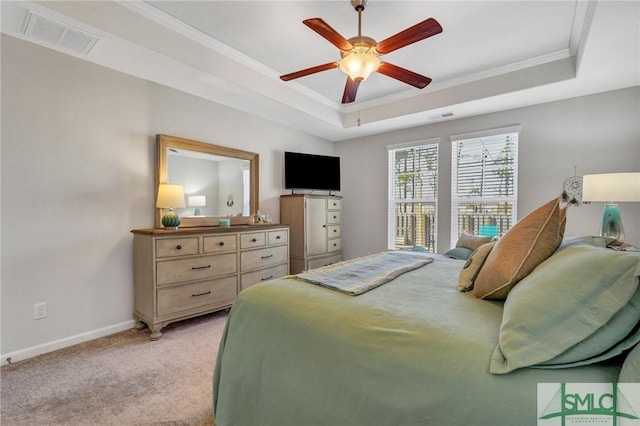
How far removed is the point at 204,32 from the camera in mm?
2590

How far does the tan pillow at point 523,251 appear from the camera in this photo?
122 centimetres

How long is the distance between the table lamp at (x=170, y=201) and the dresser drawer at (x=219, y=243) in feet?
1.18

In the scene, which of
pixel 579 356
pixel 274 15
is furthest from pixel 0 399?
pixel 274 15

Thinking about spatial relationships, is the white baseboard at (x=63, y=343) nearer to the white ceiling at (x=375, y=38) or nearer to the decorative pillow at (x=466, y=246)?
the white ceiling at (x=375, y=38)

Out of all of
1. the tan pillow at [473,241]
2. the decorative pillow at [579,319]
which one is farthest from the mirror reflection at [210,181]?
the decorative pillow at [579,319]

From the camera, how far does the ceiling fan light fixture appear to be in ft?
6.64

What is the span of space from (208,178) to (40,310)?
1.88 metres

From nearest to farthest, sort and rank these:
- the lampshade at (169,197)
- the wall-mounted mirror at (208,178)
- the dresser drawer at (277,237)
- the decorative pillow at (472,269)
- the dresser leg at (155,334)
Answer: the decorative pillow at (472,269), the dresser leg at (155,334), the lampshade at (169,197), the wall-mounted mirror at (208,178), the dresser drawer at (277,237)

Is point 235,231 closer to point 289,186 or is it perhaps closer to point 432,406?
point 289,186

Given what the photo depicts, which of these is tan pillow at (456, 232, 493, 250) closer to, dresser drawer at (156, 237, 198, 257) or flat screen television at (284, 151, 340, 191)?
flat screen television at (284, 151, 340, 191)

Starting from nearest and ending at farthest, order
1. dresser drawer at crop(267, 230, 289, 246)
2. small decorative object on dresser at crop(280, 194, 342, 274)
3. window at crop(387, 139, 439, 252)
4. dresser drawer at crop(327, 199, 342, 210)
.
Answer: dresser drawer at crop(267, 230, 289, 246) → small decorative object on dresser at crop(280, 194, 342, 274) → window at crop(387, 139, 439, 252) → dresser drawer at crop(327, 199, 342, 210)

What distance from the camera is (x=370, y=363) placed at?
973mm

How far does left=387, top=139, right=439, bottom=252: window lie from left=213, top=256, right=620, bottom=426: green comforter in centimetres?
298

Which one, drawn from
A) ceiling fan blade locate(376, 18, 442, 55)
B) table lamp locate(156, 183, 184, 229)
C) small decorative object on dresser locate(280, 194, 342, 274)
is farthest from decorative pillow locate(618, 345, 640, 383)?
small decorative object on dresser locate(280, 194, 342, 274)
